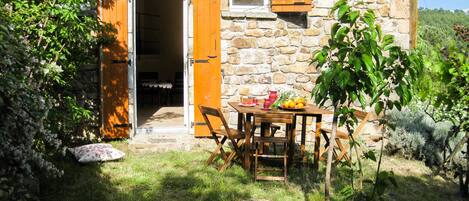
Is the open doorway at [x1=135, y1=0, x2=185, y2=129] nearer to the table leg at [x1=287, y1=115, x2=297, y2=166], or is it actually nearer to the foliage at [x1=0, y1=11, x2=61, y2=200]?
the table leg at [x1=287, y1=115, x2=297, y2=166]

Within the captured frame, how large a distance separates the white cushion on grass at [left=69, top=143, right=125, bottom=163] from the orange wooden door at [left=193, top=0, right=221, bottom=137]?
1436 mm

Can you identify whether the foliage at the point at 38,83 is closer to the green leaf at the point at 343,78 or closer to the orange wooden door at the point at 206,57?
the orange wooden door at the point at 206,57

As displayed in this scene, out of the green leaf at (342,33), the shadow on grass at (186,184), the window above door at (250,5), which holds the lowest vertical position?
the shadow on grass at (186,184)

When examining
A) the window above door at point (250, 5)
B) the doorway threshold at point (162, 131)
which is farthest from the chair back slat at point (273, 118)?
the window above door at point (250, 5)

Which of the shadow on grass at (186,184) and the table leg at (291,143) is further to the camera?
the table leg at (291,143)

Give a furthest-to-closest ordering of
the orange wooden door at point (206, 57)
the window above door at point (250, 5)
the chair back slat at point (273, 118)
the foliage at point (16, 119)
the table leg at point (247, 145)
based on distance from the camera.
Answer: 1. the window above door at point (250, 5)
2. the orange wooden door at point (206, 57)
3. the table leg at point (247, 145)
4. the chair back slat at point (273, 118)
5. the foliage at point (16, 119)

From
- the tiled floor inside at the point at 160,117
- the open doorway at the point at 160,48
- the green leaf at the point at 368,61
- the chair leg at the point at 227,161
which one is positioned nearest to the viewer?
the green leaf at the point at 368,61

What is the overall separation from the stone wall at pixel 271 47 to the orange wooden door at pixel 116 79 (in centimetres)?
136

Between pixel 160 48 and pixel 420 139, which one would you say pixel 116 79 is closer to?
pixel 420 139

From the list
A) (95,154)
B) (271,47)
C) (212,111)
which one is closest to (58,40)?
(95,154)

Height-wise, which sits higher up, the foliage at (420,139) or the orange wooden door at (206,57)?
the orange wooden door at (206,57)

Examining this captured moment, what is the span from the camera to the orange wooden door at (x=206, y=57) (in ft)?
20.7

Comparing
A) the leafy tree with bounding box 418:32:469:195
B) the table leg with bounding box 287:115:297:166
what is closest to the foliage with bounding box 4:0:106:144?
the table leg with bounding box 287:115:297:166

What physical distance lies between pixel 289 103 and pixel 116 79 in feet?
8.31
